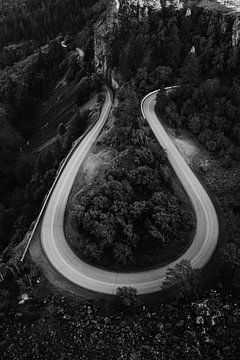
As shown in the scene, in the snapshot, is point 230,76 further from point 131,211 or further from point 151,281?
point 151,281

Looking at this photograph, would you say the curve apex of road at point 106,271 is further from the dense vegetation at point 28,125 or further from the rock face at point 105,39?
the rock face at point 105,39

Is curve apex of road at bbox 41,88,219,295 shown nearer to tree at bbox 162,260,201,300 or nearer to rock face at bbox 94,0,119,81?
tree at bbox 162,260,201,300

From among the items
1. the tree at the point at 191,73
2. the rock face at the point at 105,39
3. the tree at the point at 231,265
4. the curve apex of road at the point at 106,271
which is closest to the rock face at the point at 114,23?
the rock face at the point at 105,39

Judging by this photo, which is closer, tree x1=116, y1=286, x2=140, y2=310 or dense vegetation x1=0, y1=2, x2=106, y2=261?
tree x1=116, y1=286, x2=140, y2=310

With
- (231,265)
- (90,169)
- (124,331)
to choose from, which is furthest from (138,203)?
(124,331)

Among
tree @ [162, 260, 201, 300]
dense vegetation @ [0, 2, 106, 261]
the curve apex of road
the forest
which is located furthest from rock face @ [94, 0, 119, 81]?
tree @ [162, 260, 201, 300]

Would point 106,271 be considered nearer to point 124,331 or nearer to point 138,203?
point 124,331
